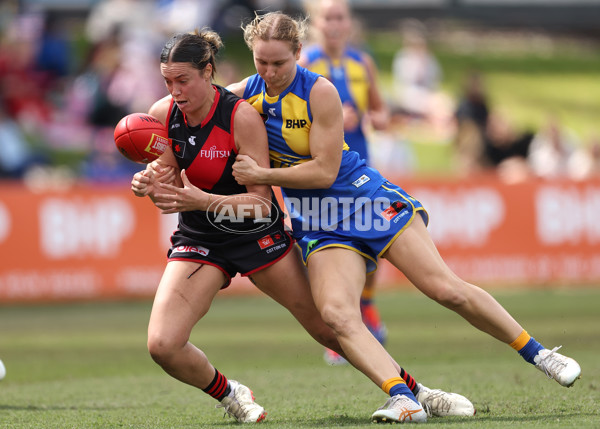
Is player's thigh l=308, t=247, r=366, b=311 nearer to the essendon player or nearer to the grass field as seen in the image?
the essendon player

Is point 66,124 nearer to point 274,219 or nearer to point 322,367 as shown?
point 322,367

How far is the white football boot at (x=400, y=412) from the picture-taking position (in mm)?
5215

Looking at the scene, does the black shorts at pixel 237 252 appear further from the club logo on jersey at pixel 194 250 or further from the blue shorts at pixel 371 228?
the blue shorts at pixel 371 228

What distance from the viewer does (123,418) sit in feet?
19.7

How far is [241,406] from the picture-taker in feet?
19.3

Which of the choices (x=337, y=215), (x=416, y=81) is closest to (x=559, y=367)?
(x=337, y=215)

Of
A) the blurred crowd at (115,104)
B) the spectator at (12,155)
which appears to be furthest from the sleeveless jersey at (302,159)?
the spectator at (12,155)

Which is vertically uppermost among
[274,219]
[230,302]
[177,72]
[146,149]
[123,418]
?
[177,72]

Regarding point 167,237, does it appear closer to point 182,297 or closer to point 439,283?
point 182,297

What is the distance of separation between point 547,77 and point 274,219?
18.4m

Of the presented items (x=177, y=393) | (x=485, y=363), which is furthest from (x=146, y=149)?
(x=485, y=363)

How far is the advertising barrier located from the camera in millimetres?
14156

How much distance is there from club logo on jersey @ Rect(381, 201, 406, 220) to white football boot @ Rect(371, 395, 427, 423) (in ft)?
3.52

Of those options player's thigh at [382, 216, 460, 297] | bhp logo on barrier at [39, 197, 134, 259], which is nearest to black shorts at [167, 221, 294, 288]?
player's thigh at [382, 216, 460, 297]
